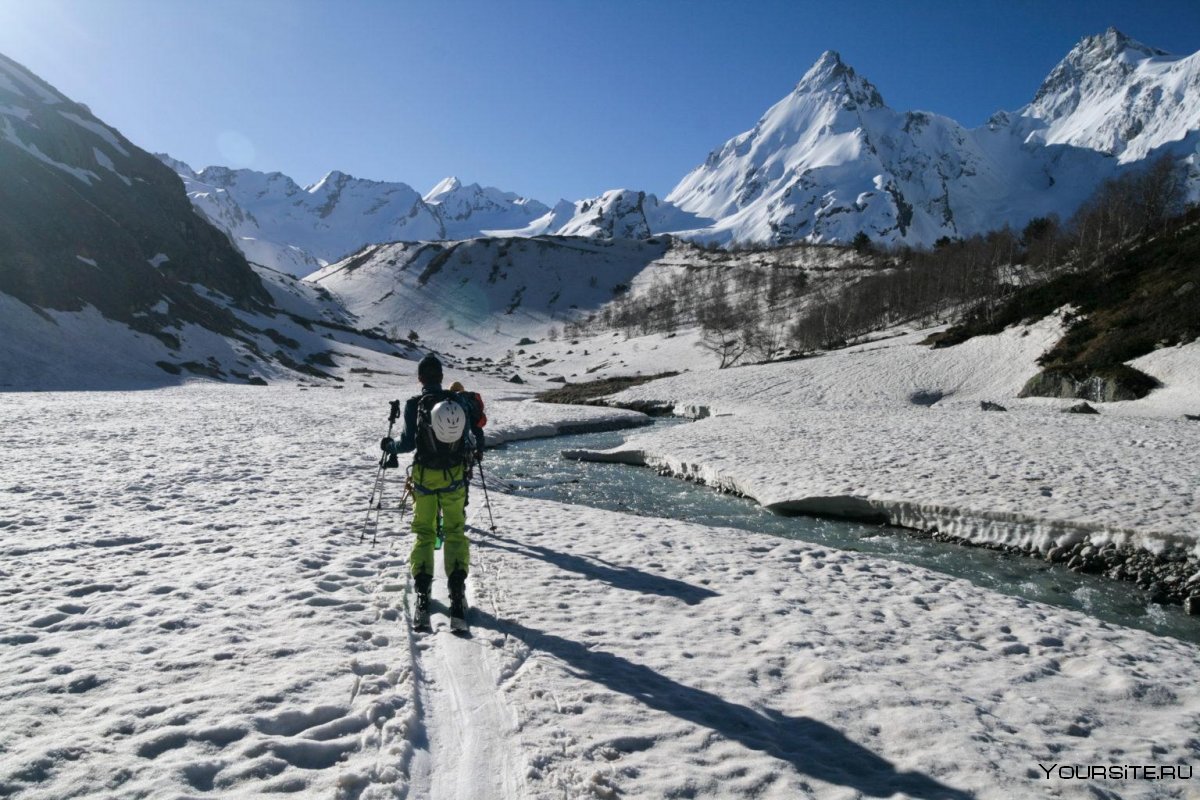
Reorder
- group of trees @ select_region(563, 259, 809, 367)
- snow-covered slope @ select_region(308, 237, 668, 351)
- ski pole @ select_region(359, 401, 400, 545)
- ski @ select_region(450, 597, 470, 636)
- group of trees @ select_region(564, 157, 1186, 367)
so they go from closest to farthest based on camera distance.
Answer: ski @ select_region(450, 597, 470, 636) < ski pole @ select_region(359, 401, 400, 545) < group of trees @ select_region(564, 157, 1186, 367) < group of trees @ select_region(563, 259, 809, 367) < snow-covered slope @ select_region(308, 237, 668, 351)

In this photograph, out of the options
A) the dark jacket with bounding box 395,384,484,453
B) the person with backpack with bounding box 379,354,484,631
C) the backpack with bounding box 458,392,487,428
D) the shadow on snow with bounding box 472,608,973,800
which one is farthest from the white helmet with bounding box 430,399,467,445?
the shadow on snow with bounding box 472,608,973,800

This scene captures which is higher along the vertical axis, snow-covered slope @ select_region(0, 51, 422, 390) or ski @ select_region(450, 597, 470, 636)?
snow-covered slope @ select_region(0, 51, 422, 390)

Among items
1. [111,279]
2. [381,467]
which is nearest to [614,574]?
[381,467]

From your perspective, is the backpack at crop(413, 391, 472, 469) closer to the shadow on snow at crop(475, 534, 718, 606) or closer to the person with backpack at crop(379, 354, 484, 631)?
the person with backpack at crop(379, 354, 484, 631)

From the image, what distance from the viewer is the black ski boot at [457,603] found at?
22.8ft

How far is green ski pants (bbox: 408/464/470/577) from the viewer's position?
7289mm

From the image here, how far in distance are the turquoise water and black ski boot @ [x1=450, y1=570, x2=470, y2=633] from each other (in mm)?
5298

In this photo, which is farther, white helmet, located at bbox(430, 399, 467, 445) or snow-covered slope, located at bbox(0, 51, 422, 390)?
snow-covered slope, located at bbox(0, 51, 422, 390)

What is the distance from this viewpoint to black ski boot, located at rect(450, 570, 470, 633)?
6.95 meters

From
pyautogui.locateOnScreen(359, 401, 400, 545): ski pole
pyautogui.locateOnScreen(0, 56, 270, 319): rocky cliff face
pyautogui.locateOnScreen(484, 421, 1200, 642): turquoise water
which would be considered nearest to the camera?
pyautogui.locateOnScreen(359, 401, 400, 545): ski pole

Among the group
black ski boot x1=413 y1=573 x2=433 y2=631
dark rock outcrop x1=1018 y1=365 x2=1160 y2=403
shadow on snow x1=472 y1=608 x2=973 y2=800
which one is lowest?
shadow on snow x1=472 y1=608 x2=973 y2=800

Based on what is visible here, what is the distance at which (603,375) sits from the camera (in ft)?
276

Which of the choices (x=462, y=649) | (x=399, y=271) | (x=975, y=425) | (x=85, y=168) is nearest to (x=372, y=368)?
(x=85, y=168)

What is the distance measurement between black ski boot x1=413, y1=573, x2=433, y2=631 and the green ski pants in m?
0.08
